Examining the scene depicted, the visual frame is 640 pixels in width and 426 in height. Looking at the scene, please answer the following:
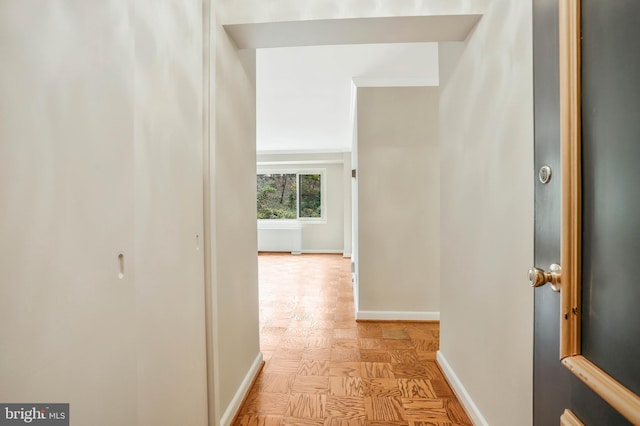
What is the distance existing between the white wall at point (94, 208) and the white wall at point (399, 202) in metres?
2.22

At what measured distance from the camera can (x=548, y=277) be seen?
33.4 inches

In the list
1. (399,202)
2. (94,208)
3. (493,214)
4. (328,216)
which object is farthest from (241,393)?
(328,216)

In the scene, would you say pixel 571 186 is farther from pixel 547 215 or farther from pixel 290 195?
pixel 290 195

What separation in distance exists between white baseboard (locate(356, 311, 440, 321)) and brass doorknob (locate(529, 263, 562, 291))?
8.10 ft

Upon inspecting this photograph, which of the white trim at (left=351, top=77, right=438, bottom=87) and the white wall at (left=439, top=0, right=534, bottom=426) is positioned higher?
the white trim at (left=351, top=77, right=438, bottom=87)

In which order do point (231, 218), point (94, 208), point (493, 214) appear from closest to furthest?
point (94, 208), point (493, 214), point (231, 218)

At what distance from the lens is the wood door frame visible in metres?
0.69

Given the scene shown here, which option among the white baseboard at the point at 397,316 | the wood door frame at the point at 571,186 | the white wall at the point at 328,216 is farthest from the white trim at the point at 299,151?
the wood door frame at the point at 571,186

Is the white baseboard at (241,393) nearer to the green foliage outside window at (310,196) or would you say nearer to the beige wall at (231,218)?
the beige wall at (231,218)

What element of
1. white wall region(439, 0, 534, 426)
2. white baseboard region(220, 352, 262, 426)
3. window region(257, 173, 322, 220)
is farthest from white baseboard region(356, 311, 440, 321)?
window region(257, 173, 322, 220)

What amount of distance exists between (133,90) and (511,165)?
1.33m

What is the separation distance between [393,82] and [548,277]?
2.75m

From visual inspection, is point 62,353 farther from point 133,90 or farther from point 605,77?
point 605,77

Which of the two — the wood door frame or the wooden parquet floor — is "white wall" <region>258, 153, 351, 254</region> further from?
the wood door frame
